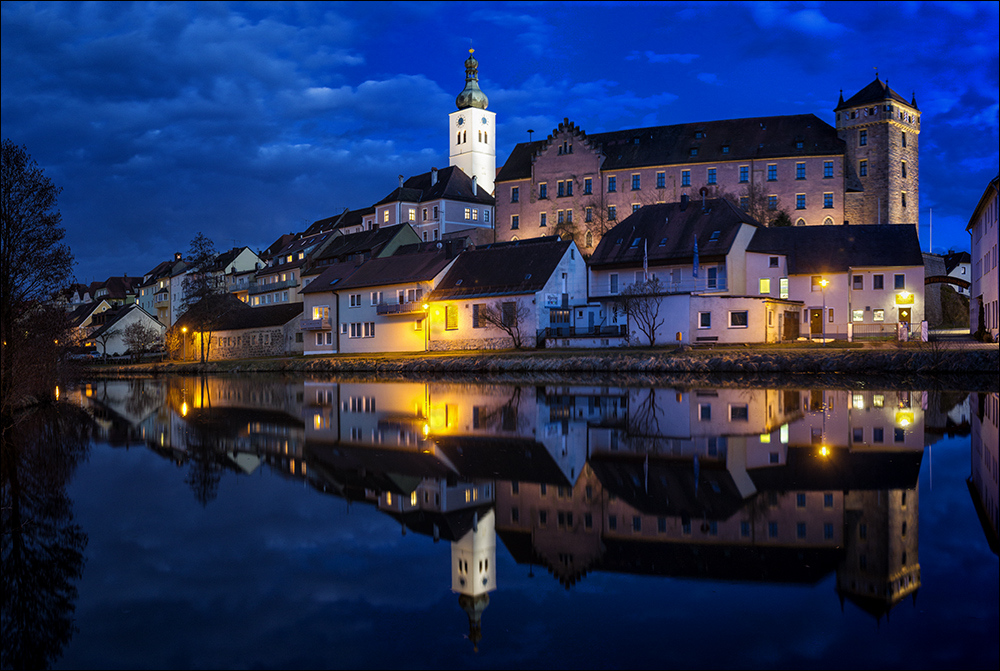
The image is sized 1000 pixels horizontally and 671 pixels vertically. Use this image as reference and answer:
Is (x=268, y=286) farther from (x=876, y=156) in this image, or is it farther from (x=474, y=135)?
(x=876, y=156)

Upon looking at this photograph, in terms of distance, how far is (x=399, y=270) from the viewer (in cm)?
6266

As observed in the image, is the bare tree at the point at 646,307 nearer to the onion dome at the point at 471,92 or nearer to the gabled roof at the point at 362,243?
the gabled roof at the point at 362,243

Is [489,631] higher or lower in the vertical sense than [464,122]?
lower

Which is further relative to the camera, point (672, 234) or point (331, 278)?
point (331, 278)

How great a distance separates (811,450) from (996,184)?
35867 millimetres

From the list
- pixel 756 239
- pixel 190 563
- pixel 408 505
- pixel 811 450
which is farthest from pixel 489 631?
pixel 756 239

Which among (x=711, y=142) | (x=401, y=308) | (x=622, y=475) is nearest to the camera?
(x=622, y=475)

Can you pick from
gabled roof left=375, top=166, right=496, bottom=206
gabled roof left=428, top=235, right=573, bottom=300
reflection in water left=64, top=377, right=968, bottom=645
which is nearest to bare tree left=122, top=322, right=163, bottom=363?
gabled roof left=375, top=166, right=496, bottom=206

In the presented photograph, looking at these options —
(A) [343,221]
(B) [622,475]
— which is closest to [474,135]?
(A) [343,221]

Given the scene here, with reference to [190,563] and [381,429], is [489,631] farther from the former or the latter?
[381,429]

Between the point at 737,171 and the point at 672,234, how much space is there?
3001cm

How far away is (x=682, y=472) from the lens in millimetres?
10875

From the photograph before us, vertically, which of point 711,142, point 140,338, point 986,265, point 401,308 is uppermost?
point 711,142


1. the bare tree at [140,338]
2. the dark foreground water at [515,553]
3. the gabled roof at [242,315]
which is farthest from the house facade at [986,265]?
the bare tree at [140,338]
